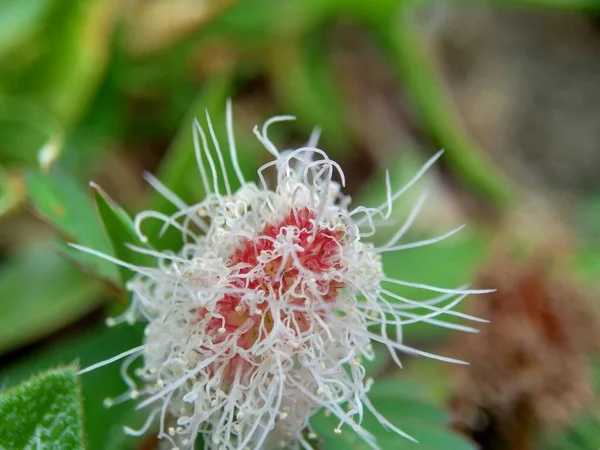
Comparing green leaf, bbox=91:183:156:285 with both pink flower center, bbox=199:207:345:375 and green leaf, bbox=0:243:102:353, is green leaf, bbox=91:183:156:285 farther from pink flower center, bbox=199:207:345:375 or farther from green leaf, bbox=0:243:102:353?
green leaf, bbox=0:243:102:353

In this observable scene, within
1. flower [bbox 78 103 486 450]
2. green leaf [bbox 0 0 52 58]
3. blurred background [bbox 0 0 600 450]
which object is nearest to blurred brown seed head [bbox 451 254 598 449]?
blurred background [bbox 0 0 600 450]

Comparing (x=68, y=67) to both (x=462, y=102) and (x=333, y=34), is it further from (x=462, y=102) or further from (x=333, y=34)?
(x=462, y=102)

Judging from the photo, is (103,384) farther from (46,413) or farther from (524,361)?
(524,361)

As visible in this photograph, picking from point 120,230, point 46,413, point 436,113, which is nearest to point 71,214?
point 120,230

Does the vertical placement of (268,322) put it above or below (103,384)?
above

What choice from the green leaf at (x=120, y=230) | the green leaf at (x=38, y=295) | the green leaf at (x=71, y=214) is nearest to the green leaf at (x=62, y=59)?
the green leaf at (x=38, y=295)

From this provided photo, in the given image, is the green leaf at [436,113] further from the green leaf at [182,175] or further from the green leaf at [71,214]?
the green leaf at [71,214]
